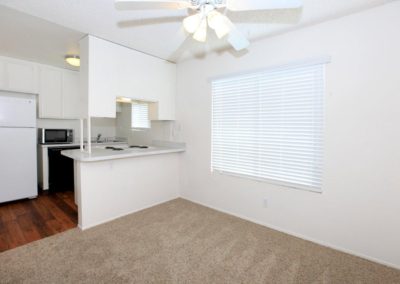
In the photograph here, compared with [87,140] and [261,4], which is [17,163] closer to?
[87,140]

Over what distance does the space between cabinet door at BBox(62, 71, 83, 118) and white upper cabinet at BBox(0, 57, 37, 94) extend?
0.51m

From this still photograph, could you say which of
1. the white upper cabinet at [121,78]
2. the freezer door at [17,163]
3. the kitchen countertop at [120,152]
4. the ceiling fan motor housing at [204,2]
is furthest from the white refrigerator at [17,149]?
the ceiling fan motor housing at [204,2]

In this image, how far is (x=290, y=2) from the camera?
139 cm

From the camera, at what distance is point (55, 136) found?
4246 millimetres

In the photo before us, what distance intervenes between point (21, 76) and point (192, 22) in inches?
150

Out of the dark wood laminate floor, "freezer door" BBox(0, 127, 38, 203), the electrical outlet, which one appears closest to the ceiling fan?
the electrical outlet

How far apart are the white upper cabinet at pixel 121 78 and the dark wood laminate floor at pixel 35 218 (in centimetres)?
151

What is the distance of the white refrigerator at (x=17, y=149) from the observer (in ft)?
10.7

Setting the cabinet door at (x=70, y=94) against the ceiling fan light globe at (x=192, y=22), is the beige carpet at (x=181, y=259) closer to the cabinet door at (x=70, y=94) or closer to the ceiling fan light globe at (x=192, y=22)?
the ceiling fan light globe at (x=192, y=22)

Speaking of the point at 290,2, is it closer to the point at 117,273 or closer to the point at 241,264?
the point at 241,264

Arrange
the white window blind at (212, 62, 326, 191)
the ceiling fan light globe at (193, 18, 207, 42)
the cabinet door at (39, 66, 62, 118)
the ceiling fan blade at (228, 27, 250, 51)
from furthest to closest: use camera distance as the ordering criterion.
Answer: the cabinet door at (39, 66, 62, 118)
the white window blind at (212, 62, 326, 191)
the ceiling fan blade at (228, 27, 250, 51)
the ceiling fan light globe at (193, 18, 207, 42)

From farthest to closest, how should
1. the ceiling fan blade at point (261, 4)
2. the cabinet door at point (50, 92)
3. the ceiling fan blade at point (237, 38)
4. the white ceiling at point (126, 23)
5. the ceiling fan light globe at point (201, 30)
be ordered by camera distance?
the cabinet door at point (50, 92) < the white ceiling at point (126, 23) < the ceiling fan blade at point (237, 38) < the ceiling fan light globe at point (201, 30) < the ceiling fan blade at point (261, 4)

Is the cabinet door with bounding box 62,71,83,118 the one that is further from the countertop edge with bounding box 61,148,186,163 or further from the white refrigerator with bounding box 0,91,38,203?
the countertop edge with bounding box 61,148,186,163

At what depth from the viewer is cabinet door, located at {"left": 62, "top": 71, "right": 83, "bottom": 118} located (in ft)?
14.2
